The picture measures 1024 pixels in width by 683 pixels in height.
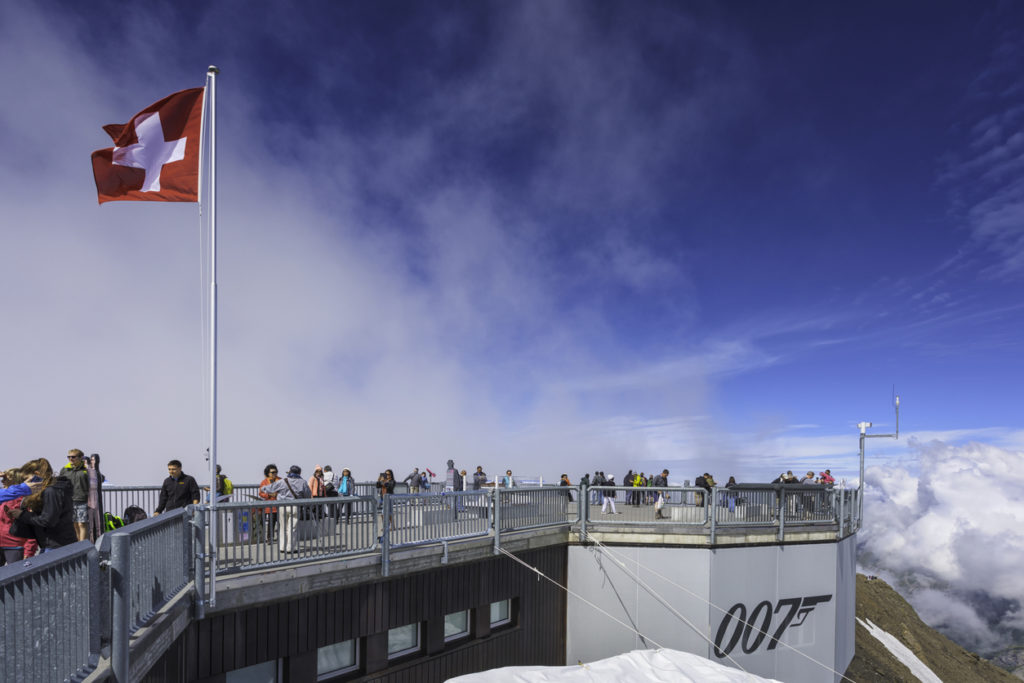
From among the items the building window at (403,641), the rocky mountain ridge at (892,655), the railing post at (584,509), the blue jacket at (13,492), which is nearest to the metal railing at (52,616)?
the blue jacket at (13,492)

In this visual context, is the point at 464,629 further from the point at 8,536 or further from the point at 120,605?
the point at 120,605

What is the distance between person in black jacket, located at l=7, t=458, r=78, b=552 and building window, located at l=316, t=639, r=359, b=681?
446cm

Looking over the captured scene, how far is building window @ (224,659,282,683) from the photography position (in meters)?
9.02

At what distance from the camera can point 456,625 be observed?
1284 cm

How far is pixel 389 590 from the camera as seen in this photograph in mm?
10773

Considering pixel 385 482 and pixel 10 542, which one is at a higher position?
pixel 10 542

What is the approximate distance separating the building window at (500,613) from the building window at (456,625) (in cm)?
88

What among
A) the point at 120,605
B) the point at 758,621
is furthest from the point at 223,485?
the point at 758,621

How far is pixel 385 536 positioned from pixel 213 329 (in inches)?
174

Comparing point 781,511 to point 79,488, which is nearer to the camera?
point 79,488

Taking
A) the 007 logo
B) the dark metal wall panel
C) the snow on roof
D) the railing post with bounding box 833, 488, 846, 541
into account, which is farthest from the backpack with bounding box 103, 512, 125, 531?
the railing post with bounding box 833, 488, 846, 541

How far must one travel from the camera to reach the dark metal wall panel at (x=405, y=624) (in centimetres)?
832

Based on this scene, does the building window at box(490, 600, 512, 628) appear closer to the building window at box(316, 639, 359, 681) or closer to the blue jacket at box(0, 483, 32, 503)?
the building window at box(316, 639, 359, 681)

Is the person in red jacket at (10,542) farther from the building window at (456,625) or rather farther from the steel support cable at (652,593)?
the steel support cable at (652,593)
